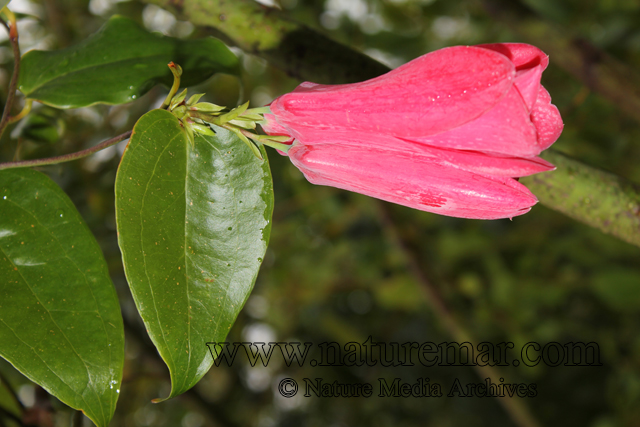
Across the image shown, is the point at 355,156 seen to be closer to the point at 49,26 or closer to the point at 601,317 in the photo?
the point at 49,26

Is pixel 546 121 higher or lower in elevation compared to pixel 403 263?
higher

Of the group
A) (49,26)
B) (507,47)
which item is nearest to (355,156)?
(507,47)

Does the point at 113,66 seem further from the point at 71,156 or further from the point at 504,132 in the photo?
the point at 504,132

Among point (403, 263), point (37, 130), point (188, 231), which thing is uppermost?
point (188, 231)

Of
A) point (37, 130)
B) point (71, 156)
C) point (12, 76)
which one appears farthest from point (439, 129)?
point (37, 130)

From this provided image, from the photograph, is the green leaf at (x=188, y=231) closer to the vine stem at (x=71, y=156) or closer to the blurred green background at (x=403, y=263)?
the vine stem at (x=71, y=156)
